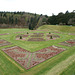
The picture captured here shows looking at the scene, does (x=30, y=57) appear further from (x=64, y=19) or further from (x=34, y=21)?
(x=34, y=21)

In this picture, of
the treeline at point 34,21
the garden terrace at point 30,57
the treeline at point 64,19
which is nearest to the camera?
the garden terrace at point 30,57

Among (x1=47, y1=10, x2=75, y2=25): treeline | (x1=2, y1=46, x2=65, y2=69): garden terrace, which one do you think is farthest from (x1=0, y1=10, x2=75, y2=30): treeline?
(x1=2, y1=46, x2=65, y2=69): garden terrace

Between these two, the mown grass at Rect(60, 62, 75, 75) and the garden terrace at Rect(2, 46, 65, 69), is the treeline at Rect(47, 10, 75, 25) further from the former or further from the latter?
the mown grass at Rect(60, 62, 75, 75)

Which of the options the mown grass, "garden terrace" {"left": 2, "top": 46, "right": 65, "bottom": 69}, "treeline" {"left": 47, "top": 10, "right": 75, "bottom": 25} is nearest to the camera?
the mown grass

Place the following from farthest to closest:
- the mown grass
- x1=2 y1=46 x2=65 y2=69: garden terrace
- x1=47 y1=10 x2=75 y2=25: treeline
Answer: x1=47 y1=10 x2=75 y2=25: treeline < x1=2 y1=46 x2=65 y2=69: garden terrace < the mown grass

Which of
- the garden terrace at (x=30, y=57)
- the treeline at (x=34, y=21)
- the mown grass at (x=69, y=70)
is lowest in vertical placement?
the garden terrace at (x=30, y=57)

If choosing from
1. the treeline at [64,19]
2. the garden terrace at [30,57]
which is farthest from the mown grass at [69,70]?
the treeline at [64,19]

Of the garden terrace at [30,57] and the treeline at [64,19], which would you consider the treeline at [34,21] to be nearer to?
the treeline at [64,19]

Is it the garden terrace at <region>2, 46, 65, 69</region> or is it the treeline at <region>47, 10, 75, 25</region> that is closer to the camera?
the garden terrace at <region>2, 46, 65, 69</region>

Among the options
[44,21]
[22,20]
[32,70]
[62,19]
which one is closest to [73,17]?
[62,19]

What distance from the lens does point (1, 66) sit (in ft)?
42.1

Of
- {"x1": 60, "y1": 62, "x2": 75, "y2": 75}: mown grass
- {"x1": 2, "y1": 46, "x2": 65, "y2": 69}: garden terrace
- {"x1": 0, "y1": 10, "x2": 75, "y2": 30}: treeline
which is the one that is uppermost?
{"x1": 0, "y1": 10, "x2": 75, "y2": 30}: treeline

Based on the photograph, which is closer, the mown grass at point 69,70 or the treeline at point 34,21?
the mown grass at point 69,70

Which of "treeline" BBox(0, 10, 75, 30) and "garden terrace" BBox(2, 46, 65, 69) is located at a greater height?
"treeline" BBox(0, 10, 75, 30)
